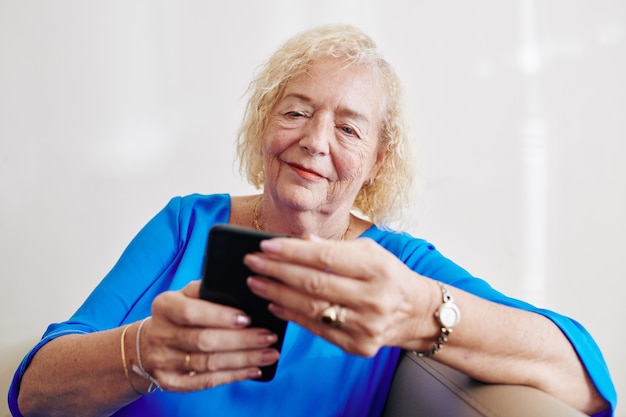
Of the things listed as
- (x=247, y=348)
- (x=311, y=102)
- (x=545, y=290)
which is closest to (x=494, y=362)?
(x=247, y=348)

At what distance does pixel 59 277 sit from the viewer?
5.36 ft

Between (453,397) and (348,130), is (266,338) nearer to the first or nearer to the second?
(453,397)

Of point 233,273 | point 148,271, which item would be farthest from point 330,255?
point 148,271

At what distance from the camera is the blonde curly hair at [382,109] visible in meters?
1.25

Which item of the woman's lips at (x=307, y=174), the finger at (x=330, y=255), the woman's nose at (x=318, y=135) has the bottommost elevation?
the finger at (x=330, y=255)

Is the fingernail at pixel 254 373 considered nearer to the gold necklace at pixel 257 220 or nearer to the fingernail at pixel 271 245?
the fingernail at pixel 271 245

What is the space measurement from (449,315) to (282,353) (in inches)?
17.5

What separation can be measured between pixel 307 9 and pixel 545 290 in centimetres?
118

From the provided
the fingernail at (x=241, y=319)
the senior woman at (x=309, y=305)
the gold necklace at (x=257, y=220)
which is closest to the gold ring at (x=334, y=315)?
the senior woman at (x=309, y=305)

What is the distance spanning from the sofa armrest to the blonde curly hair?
0.43m

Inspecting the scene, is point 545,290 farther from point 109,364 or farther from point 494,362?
point 109,364

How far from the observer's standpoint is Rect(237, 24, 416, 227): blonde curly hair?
125 cm

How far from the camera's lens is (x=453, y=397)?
0.92 m

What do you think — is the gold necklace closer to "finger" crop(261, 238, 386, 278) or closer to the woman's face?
the woman's face
